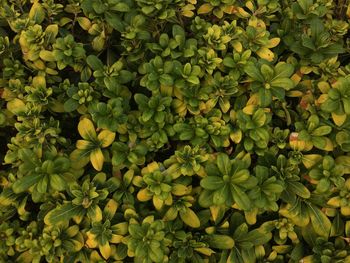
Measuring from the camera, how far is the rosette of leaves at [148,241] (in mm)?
2029

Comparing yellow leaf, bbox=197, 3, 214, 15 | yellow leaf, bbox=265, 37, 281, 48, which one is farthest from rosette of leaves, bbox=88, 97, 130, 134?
yellow leaf, bbox=265, 37, 281, 48

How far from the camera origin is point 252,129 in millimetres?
2191

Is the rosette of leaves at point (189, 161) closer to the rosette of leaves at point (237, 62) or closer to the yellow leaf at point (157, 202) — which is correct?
the yellow leaf at point (157, 202)

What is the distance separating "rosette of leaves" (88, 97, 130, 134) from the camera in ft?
6.95

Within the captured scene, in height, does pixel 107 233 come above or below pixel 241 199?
below

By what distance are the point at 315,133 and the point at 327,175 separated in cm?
23

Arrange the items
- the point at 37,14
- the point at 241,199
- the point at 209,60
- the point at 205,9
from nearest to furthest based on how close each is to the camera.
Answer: the point at 241,199, the point at 209,60, the point at 37,14, the point at 205,9

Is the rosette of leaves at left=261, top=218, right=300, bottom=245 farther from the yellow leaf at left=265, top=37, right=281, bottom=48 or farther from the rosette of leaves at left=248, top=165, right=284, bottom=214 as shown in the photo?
the yellow leaf at left=265, top=37, right=281, bottom=48

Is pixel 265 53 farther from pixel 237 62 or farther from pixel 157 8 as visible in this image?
pixel 157 8

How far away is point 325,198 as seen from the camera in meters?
2.25

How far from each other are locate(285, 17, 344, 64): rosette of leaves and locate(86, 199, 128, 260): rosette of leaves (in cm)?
A: 133

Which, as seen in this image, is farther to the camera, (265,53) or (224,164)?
(265,53)

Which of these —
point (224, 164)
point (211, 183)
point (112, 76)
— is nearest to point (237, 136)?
point (224, 164)

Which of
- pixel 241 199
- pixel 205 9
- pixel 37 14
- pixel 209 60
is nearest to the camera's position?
pixel 241 199
